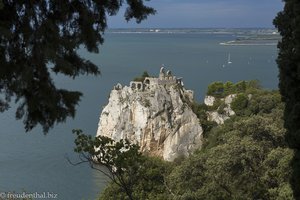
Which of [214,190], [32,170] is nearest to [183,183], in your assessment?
[214,190]

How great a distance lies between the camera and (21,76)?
4.90m

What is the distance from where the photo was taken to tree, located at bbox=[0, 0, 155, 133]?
16.1 ft

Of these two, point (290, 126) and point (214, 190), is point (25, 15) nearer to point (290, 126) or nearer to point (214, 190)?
point (290, 126)

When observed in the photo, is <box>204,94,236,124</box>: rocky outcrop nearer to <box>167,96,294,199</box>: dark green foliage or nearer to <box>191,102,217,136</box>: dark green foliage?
<box>191,102,217,136</box>: dark green foliage

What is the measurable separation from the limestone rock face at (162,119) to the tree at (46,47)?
92.9 ft

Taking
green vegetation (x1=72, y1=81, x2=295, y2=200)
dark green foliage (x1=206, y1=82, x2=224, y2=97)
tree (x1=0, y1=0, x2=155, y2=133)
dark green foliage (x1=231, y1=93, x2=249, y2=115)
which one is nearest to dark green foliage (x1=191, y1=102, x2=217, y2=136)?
dark green foliage (x1=231, y1=93, x2=249, y2=115)

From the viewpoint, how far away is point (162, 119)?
34344 millimetres

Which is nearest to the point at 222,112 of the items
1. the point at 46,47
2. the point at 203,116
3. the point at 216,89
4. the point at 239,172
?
the point at 203,116

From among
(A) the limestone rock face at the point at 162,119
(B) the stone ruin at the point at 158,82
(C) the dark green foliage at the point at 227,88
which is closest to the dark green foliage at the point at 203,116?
(A) the limestone rock face at the point at 162,119

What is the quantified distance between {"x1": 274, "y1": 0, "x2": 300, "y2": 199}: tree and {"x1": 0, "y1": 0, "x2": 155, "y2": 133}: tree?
271 cm

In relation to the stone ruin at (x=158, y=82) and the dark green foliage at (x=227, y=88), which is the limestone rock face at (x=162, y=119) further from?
the dark green foliage at (x=227, y=88)

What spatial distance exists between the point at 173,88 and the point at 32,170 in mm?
10162

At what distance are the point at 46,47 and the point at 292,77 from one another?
4.00 meters

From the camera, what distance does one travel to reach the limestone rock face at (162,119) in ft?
112
